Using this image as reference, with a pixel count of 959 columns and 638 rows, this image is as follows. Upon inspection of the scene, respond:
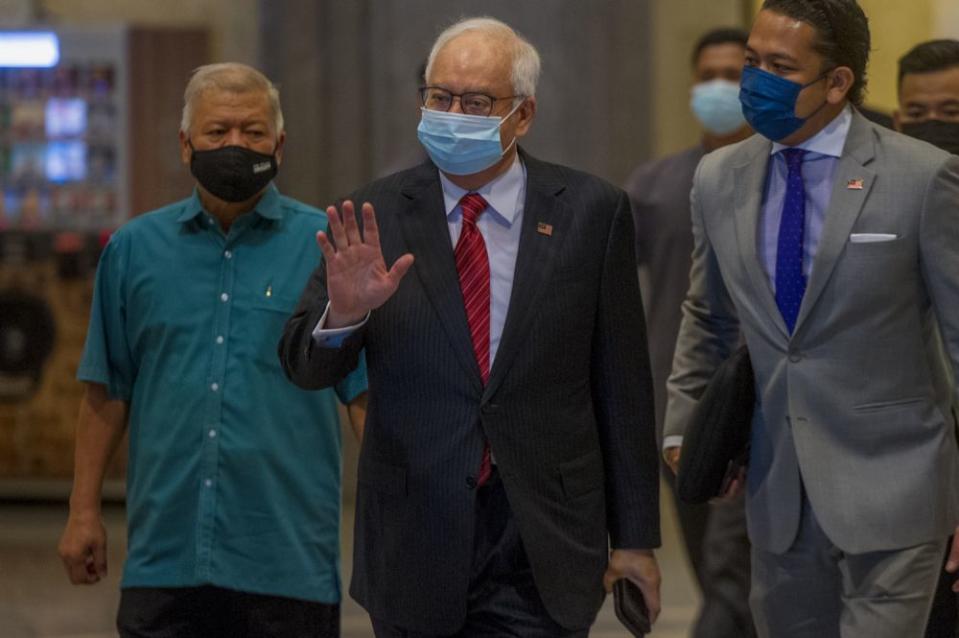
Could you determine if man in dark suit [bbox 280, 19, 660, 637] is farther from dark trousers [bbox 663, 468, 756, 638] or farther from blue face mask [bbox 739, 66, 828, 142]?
dark trousers [bbox 663, 468, 756, 638]

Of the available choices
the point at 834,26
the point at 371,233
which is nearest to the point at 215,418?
the point at 371,233

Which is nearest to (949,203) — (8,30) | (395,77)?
(395,77)

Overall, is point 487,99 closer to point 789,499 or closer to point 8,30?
point 789,499

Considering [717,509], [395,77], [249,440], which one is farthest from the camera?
[395,77]

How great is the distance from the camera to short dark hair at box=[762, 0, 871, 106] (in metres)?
3.88

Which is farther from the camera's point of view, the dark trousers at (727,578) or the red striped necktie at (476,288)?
the dark trousers at (727,578)

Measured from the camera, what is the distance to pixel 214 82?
4.36 meters

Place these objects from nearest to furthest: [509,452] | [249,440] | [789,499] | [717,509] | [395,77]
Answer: [509,452], [789,499], [249,440], [717,509], [395,77]

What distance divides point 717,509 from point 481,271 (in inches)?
81.3

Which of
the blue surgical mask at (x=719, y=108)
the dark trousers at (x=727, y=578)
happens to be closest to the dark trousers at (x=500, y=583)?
the dark trousers at (x=727, y=578)

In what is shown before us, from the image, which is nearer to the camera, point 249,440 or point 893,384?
point 893,384

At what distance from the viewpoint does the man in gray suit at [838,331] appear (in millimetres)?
3766

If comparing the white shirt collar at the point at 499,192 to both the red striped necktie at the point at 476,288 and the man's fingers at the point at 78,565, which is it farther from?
the man's fingers at the point at 78,565

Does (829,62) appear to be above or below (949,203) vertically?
Answer: above
